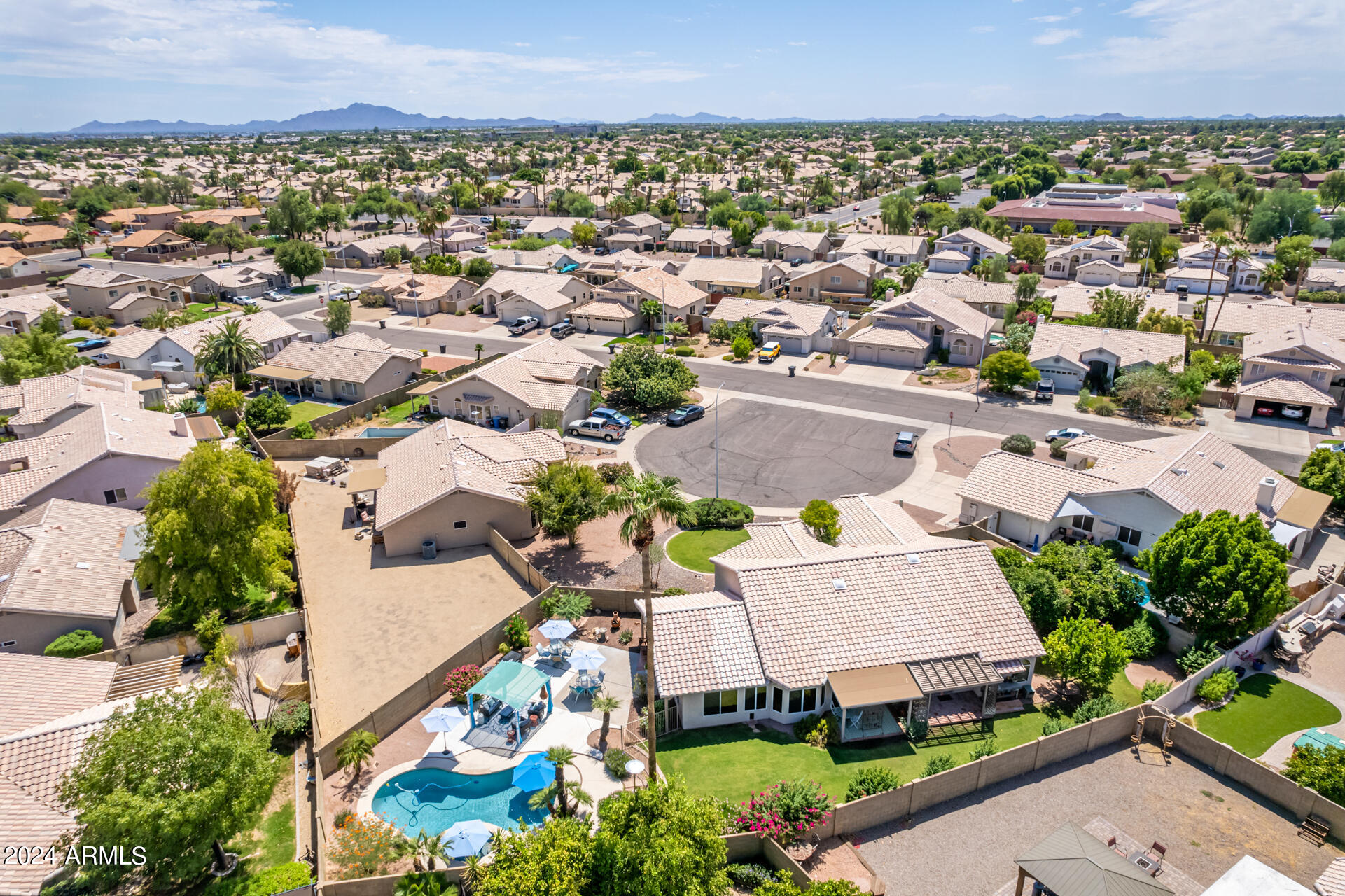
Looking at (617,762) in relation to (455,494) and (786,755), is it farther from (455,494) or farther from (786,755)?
(455,494)

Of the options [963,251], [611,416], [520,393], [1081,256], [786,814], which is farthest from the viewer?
[963,251]

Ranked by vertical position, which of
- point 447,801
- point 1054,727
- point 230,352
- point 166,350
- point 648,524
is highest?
point 648,524

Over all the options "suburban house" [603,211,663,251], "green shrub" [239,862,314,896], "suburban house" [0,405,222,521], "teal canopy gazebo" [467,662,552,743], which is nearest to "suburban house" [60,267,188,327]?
"suburban house" [0,405,222,521]

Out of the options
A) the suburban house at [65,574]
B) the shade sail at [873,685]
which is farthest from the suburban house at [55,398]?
the shade sail at [873,685]

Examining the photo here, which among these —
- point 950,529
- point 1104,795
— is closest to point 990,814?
point 1104,795

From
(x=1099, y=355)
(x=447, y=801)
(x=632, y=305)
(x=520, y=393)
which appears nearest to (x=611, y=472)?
(x=520, y=393)

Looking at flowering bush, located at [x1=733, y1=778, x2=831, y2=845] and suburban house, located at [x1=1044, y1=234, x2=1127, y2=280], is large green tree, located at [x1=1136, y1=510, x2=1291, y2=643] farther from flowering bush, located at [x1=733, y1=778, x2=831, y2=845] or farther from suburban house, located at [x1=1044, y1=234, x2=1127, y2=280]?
suburban house, located at [x1=1044, y1=234, x2=1127, y2=280]

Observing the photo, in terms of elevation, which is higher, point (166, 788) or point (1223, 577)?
point (1223, 577)
